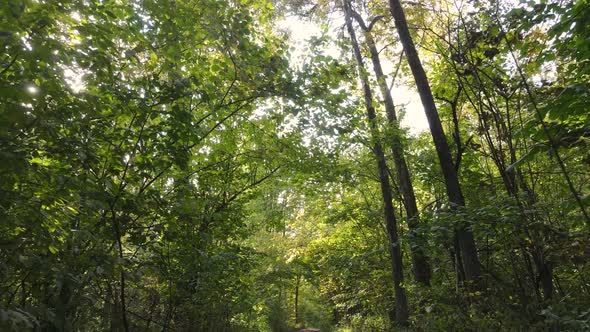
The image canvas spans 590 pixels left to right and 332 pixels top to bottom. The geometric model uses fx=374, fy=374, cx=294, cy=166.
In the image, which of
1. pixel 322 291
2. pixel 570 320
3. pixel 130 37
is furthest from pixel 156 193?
pixel 322 291

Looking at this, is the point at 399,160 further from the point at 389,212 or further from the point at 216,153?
the point at 216,153

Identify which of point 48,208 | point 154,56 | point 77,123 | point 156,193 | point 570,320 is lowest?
point 570,320

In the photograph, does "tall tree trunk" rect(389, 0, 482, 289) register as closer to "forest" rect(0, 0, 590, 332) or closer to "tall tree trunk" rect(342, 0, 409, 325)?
"forest" rect(0, 0, 590, 332)

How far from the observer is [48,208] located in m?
2.66

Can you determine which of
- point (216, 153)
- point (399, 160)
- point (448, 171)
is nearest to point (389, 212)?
point (399, 160)

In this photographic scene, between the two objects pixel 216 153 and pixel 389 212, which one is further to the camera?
pixel 389 212

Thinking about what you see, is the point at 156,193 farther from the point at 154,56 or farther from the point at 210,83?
the point at 210,83

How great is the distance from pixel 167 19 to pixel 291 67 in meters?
1.65

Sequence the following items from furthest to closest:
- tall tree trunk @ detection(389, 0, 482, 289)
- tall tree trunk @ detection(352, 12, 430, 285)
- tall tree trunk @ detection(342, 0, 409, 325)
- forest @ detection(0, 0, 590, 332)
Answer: tall tree trunk @ detection(342, 0, 409, 325) → tall tree trunk @ detection(352, 12, 430, 285) → tall tree trunk @ detection(389, 0, 482, 289) → forest @ detection(0, 0, 590, 332)

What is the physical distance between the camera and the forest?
2.55 m

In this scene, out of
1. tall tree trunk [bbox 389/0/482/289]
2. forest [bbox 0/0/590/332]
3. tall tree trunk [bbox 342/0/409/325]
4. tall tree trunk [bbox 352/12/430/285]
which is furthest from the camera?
tall tree trunk [bbox 342/0/409/325]

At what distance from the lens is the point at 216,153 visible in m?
6.16

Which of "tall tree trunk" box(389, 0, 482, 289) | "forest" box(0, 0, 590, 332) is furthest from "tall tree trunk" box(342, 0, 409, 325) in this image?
"tall tree trunk" box(389, 0, 482, 289)

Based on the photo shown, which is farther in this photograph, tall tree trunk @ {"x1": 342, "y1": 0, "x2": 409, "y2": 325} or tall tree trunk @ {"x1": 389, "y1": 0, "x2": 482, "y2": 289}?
tall tree trunk @ {"x1": 342, "y1": 0, "x2": 409, "y2": 325}
